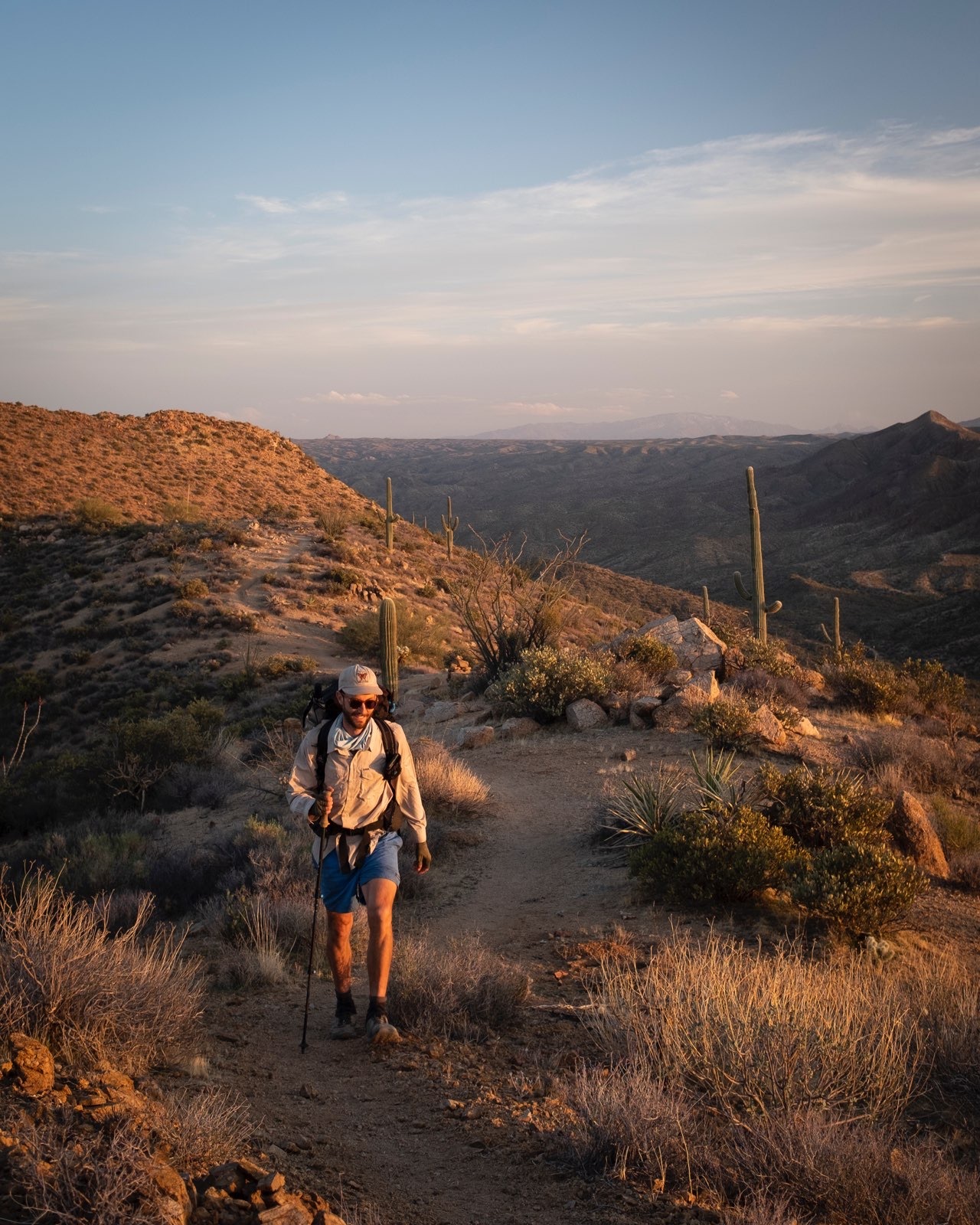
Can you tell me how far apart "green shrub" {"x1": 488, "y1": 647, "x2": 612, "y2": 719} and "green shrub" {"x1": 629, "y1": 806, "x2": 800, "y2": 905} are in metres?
5.59

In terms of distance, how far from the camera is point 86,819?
12.7 m

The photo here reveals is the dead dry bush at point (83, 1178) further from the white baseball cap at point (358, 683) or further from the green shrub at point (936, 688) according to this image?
the green shrub at point (936, 688)

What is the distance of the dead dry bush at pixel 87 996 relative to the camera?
3930 millimetres

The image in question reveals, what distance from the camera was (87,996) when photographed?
4125mm

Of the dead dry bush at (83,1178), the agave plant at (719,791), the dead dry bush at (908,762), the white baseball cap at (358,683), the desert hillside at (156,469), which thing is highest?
the desert hillside at (156,469)

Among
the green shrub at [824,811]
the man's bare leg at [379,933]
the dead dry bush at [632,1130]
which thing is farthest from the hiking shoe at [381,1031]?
the green shrub at [824,811]

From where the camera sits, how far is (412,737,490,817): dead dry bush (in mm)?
9867

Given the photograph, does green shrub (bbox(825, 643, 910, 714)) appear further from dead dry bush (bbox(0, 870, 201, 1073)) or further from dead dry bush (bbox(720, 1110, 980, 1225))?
dead dry bush (bbox(0, 870, 201, 1073))

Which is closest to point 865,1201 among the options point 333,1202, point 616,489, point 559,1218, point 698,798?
point 559,1218

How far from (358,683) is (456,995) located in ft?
5.70

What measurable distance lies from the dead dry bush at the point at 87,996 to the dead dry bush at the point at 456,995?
1118 millimetres

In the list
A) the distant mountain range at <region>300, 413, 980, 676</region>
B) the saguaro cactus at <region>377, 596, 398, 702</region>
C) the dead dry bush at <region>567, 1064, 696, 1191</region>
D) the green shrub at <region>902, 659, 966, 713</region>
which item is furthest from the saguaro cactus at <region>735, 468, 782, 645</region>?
the distant mountain range at <region>300, 413, 980, 676</region>

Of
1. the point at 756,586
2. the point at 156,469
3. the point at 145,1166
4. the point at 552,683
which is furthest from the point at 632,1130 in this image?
the point at 156,469

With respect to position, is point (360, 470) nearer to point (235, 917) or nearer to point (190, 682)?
point (190, 682)
